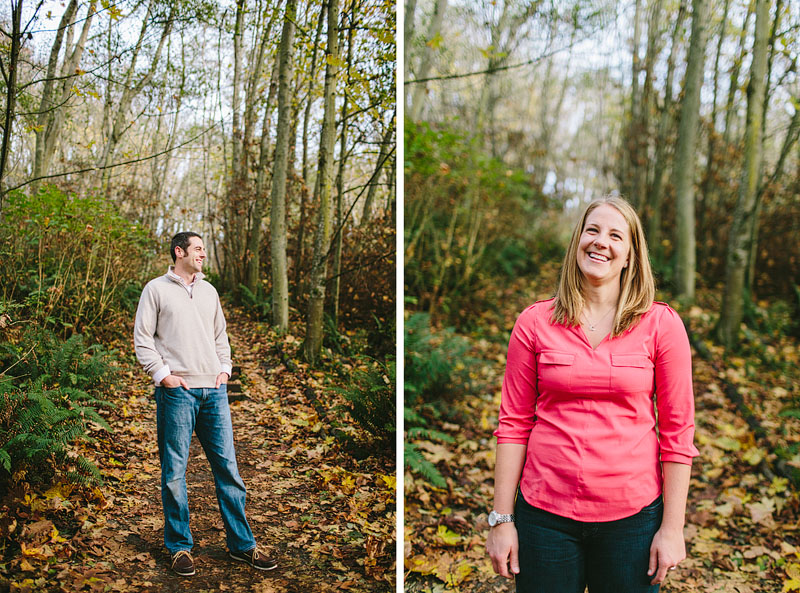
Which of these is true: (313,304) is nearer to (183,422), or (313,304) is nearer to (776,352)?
(183,422)

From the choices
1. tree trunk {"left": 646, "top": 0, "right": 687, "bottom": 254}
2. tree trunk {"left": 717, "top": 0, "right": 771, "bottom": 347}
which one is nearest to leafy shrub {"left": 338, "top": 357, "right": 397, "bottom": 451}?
tree trunk {"left": 717, "top": 0, "right": 771, "bottom": 347}

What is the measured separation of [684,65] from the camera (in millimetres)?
8242

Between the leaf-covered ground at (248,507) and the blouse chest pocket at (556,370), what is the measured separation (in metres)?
1.13

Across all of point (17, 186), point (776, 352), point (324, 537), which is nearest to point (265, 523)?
point (324, 537)

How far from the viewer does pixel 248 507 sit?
232cm

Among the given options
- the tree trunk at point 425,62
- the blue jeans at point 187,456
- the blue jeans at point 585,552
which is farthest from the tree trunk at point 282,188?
the tree trunk at point 425,62

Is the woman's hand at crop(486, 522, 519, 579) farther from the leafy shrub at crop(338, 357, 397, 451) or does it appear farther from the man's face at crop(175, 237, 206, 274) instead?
the man's face at crop(175, 237, 206, 274)

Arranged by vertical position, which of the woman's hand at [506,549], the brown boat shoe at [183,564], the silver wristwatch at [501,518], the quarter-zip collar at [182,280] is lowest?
the brown boat shoe at [183,564]

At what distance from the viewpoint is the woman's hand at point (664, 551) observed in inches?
65.0

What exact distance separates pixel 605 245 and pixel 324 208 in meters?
1.32

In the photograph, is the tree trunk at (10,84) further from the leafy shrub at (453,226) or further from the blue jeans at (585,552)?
the leafy shrub at (453,226)

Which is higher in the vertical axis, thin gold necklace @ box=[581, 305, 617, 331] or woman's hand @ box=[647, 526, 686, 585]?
thin gold necklace @ box=[581, 305, 617, 331]

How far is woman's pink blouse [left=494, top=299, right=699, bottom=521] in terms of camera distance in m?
1.69

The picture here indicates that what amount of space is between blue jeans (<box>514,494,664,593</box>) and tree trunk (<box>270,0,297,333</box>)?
135cm
